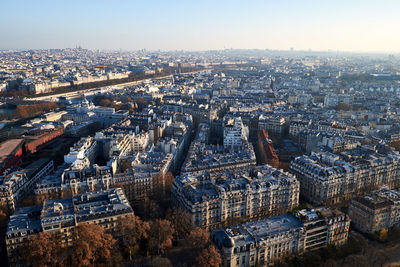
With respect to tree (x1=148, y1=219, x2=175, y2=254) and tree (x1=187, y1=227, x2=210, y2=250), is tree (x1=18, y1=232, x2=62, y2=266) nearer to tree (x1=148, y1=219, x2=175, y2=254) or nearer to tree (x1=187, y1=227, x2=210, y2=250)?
Result: tree (x1=148, y1=219, x2=175, y2=254)

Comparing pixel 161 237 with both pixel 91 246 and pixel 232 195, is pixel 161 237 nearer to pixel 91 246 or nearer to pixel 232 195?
pixel 91 246

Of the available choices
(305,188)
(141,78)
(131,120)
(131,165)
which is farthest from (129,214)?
(141,78)

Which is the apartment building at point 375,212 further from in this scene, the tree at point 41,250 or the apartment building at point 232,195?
the tree at point 41,250

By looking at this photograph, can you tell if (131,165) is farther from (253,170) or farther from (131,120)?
(131,120)

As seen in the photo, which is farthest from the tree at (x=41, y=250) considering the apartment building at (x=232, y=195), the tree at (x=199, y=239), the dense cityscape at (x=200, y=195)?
the apartment building at (x=232, y=195)

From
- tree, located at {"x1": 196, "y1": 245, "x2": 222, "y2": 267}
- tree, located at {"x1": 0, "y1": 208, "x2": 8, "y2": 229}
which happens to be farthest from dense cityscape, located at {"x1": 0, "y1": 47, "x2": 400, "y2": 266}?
tree, located at {"x1": 0, "y1": 208, "x2": 8, "y2": 229}

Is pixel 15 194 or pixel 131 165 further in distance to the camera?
pixel 131 165

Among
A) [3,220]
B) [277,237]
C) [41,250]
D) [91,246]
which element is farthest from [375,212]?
[3,220]
